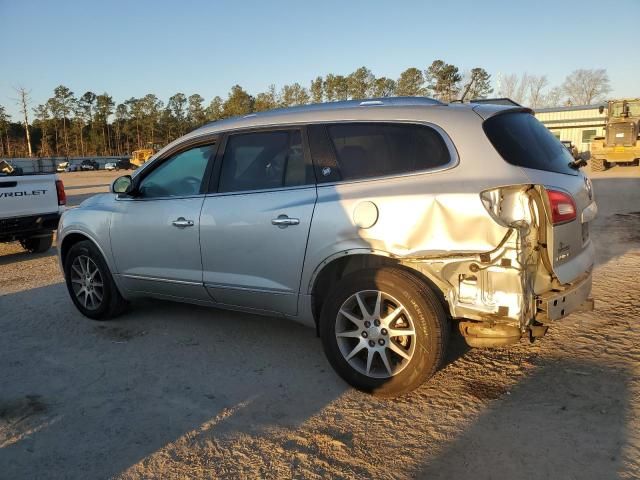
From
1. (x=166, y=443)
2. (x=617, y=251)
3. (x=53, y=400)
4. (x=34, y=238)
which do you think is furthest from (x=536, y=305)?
(x=34, y=238)

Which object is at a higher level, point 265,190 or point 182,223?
point 265,190

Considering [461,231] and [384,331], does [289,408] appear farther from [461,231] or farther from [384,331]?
[461,231]

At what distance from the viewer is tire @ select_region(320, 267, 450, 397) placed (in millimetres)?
3121

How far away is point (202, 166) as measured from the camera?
4281 millimetres

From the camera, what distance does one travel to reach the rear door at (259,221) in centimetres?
363

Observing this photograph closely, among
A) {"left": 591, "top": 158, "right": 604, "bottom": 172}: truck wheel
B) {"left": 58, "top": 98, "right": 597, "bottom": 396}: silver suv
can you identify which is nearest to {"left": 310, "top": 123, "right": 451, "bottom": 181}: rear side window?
{"left": 58, "top": 98, "right": 597, "bottom": 396}: silver suv

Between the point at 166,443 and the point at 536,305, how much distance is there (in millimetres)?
2268

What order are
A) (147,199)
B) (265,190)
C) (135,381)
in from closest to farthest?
(135,381) < (265,190) < (147,199)

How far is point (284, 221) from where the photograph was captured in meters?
3.61

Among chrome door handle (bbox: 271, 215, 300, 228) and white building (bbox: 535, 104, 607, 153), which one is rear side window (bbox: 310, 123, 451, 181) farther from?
white building (bbox: 535, 104, 607, 153)

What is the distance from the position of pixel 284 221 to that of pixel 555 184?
1760mm

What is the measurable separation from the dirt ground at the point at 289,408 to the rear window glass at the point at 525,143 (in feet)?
4.71

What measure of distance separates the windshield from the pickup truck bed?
25768 mm

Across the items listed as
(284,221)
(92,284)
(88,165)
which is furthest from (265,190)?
(88,165)
